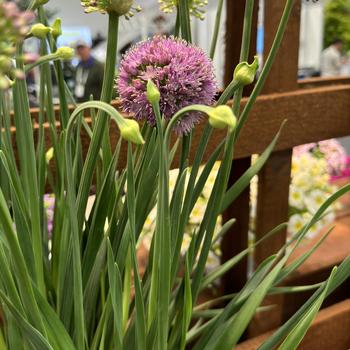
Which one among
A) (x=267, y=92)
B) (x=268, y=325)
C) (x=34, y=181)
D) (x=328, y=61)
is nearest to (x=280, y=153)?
(x=267, y=92)

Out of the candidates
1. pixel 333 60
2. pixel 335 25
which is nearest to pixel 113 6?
pixel 333 60

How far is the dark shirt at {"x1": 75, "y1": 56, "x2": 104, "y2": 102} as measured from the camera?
5.84ft

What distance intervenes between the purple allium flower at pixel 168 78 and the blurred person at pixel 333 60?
533 cm

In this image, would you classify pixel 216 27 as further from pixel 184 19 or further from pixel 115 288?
pixel 115 288

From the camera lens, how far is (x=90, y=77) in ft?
6.98

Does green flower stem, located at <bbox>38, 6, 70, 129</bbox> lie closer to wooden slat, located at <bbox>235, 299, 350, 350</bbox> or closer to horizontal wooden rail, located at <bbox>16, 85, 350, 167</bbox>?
horizontal wooden rail, located at <bbox>16, 85, 350, 167</bbox>

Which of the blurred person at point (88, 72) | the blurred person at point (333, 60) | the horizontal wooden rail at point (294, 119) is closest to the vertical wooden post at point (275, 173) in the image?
the horizontal wooden rail at point (294, 119)

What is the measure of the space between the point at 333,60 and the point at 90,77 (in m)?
3.96

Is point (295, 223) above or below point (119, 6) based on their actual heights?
below

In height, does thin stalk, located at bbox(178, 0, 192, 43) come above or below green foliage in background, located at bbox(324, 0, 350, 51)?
below

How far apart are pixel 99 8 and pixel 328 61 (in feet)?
18.3

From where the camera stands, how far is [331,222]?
2.87ft

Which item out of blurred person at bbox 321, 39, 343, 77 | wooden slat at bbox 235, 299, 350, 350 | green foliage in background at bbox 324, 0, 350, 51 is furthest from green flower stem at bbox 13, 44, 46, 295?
green foliage in background at bbox 324, 0, 350, 51

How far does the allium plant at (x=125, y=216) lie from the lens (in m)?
0.26
